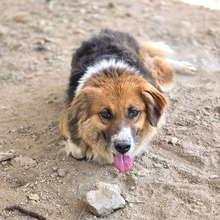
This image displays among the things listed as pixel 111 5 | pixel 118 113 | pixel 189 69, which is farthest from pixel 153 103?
pixel 111 5

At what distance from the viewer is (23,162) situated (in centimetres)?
379

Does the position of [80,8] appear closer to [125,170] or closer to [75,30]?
[75,30]

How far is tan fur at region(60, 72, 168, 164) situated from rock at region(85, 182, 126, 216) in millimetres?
584

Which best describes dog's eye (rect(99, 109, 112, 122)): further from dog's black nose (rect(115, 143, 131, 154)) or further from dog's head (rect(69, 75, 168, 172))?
dog's black nose (rect(115, 143, 131, 154))

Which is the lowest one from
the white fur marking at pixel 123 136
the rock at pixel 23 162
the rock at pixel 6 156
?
the rock at pixel 6 156

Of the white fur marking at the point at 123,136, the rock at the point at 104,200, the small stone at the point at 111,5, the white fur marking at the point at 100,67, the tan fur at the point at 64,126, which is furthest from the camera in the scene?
the small stone at the point at 111,5

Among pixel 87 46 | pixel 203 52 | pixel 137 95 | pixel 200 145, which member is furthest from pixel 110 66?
pixel 203 52

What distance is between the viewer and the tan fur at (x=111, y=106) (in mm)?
3348

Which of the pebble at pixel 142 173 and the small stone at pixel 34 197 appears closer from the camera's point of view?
the small stone at pixel 34 197

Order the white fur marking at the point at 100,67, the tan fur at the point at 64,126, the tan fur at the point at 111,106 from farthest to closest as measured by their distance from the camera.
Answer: the tan fur at the point at 64,126, the white fur marking at the point at 100,67, the tan fur at the point at 111,106

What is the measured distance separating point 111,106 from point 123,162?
653 millimetres

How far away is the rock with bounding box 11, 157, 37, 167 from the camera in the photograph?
12.3 ft

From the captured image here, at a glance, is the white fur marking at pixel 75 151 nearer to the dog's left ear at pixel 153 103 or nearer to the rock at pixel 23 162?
the rock at pixel 23 162

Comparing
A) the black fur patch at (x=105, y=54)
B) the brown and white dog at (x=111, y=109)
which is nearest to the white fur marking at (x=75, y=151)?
the brown and white dog at (x=111, y=109)
